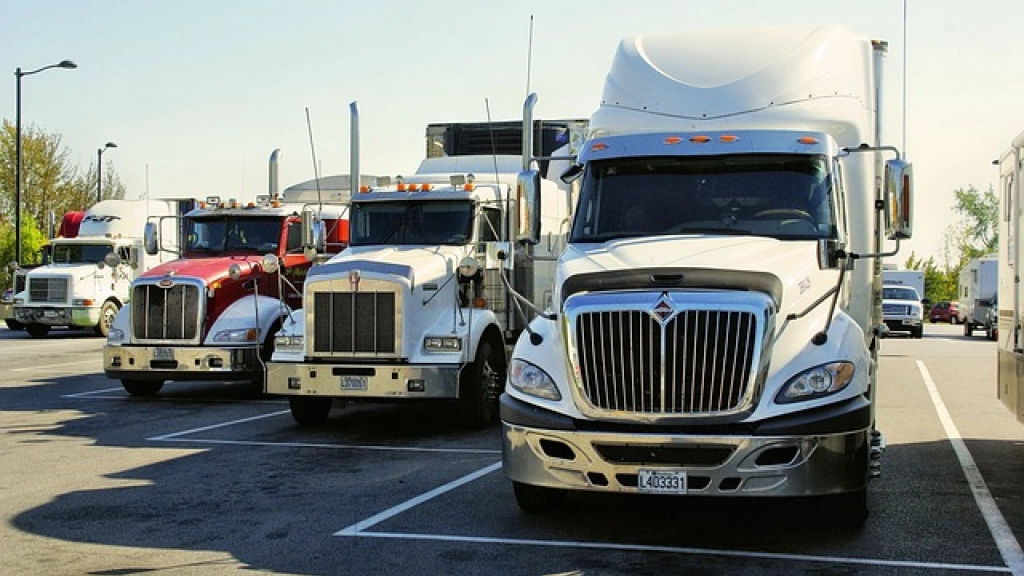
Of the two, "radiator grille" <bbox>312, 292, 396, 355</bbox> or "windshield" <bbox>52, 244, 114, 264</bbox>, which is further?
"windshield" <bbox>52, 244, 114, 264</bbox>

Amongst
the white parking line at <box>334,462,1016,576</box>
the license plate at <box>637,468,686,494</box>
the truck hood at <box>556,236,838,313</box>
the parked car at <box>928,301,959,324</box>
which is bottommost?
the parked car at <box>928,301,959,324</box>

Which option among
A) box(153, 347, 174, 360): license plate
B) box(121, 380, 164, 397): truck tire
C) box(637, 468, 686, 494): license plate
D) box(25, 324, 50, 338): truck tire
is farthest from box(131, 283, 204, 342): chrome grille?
box(25, 324, 50, 338): truck tire

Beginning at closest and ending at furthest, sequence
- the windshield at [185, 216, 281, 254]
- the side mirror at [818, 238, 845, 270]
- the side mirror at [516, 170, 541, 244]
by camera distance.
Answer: the side mirror at [818, 238, 845, 270]
the side mirror at [516, 170, 541, 244]
the windshield at [185, 216, 281, 254]

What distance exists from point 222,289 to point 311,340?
344cm

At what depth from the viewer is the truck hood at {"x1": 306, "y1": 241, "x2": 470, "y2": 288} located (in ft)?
44.0

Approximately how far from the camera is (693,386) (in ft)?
24.3

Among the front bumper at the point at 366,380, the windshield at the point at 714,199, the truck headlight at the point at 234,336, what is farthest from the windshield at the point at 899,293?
the windshield at the point at 714,199

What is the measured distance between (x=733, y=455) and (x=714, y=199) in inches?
98.6

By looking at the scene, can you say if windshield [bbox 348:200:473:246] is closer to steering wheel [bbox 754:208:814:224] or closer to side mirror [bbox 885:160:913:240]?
steering wheel [bbox 754:208:814:224]

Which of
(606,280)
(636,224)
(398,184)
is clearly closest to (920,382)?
(398,184)

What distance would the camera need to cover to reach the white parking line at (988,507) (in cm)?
749

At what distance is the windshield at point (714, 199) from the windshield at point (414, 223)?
5.19 meters

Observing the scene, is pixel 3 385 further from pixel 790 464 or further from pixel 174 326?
pixel 790 464

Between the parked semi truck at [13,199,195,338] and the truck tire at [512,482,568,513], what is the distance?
2411 cm
